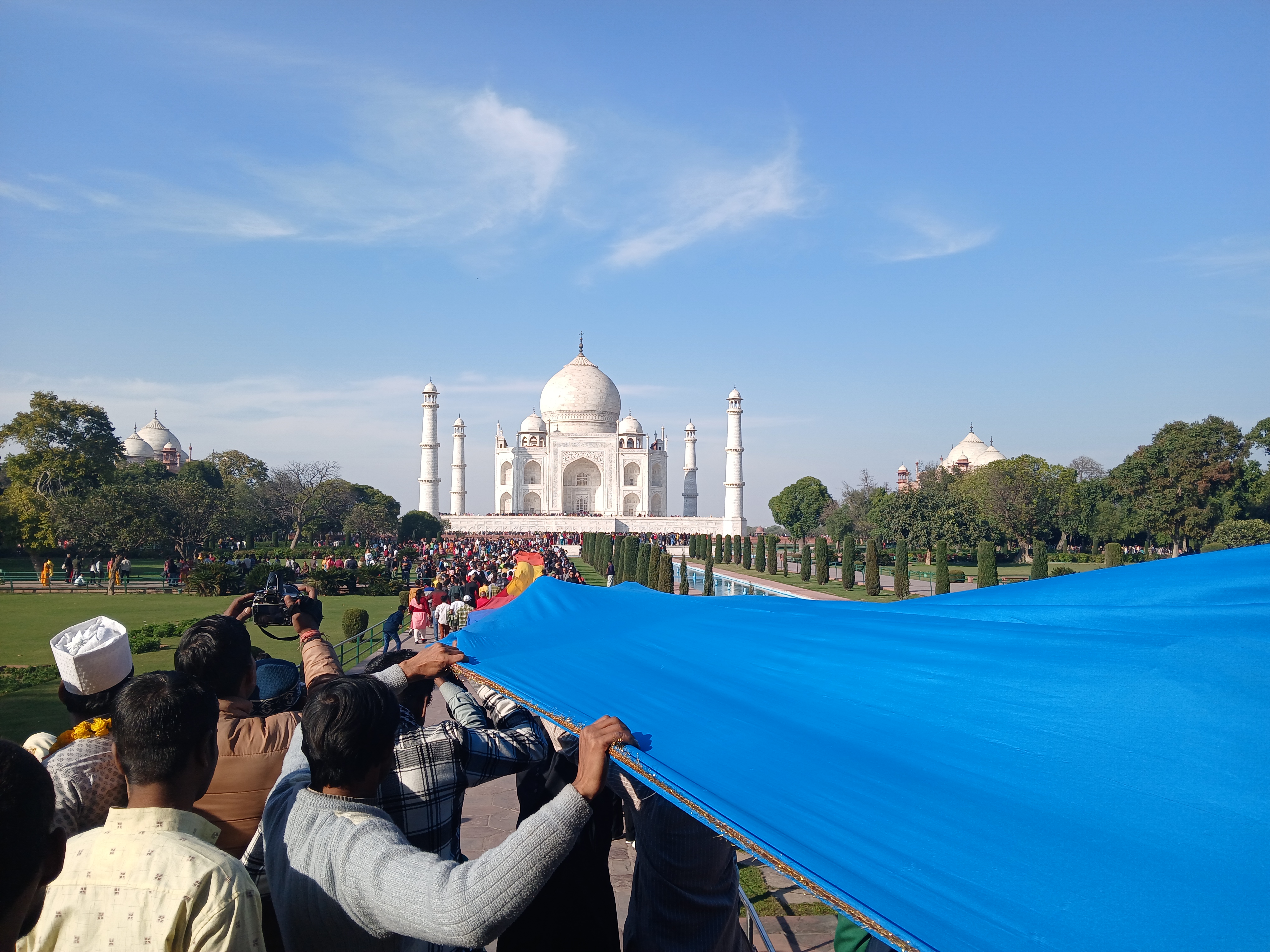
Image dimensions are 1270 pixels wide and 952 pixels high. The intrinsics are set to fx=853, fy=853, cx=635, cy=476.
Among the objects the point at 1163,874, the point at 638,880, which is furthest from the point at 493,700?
the point at 1163,874

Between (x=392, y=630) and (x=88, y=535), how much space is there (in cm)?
1985

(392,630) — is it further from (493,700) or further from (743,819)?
(743,819)

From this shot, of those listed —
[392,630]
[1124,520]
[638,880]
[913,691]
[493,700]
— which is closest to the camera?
[913,691]

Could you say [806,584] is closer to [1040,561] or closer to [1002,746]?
[1040,561]

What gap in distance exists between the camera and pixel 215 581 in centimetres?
1728

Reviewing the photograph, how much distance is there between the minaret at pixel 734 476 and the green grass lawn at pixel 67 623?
29945 millimetres

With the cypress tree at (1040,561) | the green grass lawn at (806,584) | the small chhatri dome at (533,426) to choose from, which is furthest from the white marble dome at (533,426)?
the cypress tree at (1040,561)

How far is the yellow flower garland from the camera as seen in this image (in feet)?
6.83

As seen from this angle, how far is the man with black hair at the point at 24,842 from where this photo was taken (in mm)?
1179

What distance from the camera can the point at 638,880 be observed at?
7.01ft

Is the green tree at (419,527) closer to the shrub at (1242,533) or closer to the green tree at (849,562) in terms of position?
the green tree at (849,562)

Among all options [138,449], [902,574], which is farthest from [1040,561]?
[138,449]

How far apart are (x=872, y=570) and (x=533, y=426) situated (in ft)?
109

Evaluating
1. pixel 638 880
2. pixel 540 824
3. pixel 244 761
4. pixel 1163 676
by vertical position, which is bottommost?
pixel 638 880
